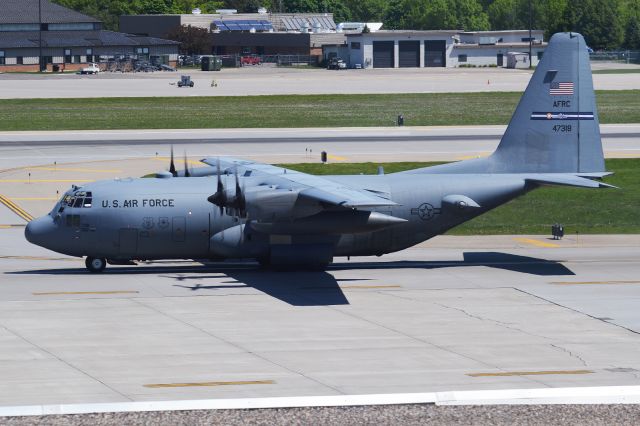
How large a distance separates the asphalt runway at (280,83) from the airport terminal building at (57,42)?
19.3m

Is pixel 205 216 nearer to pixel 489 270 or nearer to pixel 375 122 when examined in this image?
pixel 489 270

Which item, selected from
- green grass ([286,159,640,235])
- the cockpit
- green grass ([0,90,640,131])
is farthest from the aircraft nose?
green grass ([0,90,640,131])

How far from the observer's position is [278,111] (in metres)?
97.6

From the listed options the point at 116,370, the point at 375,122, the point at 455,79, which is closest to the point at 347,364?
the point at 116,370

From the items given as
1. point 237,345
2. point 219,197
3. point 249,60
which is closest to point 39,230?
point 219,197

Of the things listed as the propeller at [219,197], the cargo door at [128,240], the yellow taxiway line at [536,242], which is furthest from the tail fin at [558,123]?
the cargo door at [128,240]

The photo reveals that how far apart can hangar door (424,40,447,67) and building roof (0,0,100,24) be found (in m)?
58.1

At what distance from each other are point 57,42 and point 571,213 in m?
140

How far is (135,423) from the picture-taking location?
65.0 feet

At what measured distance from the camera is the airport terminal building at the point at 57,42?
170750 mm

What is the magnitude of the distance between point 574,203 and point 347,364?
91.9 feet

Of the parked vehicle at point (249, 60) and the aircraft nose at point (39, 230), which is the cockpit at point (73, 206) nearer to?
the aircraft nose at point (39, 230)

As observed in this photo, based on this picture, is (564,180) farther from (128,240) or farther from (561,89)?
(128,240)

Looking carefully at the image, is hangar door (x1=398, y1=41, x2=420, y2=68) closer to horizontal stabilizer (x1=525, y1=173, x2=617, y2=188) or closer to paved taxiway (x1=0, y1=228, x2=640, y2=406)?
paved taxiway (x1=0, y1=228, x2=640, y2=406)
